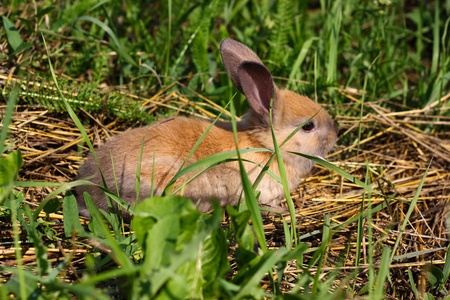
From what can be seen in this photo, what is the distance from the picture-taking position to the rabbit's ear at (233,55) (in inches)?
129

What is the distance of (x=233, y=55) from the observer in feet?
10.8

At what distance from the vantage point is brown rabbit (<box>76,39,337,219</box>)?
299 cm

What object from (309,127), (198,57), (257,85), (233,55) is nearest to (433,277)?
(309,127)

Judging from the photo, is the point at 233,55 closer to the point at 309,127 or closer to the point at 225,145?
the point at 225,145

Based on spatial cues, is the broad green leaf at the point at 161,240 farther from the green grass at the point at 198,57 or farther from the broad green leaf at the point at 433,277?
the broad green leaf at the point at 433,277

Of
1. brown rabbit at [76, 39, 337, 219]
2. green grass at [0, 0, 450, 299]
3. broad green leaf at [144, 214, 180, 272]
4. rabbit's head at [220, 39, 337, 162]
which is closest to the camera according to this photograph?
broad green leaf at [144, 214, 180, 272]

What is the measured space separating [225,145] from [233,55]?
2.11 feet

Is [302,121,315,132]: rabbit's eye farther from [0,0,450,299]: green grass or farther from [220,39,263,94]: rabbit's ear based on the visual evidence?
[220,39,263,94]: rabbit's ear

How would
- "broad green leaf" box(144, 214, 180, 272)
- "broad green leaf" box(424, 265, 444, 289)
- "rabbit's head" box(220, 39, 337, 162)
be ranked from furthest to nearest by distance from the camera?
"rabbit's head" box(220, 39, 337, 162)
"broad green leaf" box(424, 265, 444, 289)
"broad green leaf" box(144, 214, 180, 272)

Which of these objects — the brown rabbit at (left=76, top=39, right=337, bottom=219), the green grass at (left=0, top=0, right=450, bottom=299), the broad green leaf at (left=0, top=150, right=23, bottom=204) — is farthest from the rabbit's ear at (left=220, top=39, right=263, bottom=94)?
the broad green leaf at (left=0, top=150, right=23, bottom=204)

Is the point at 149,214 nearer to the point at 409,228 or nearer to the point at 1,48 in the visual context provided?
the point at 409,228

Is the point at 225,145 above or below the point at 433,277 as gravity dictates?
above

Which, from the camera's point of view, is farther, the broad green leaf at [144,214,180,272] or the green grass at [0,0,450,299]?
the green grass at [0,0,450,299]

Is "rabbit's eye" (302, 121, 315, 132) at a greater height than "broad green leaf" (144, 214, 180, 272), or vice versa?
"broad green leaf" (144, 214, 180, 272)
